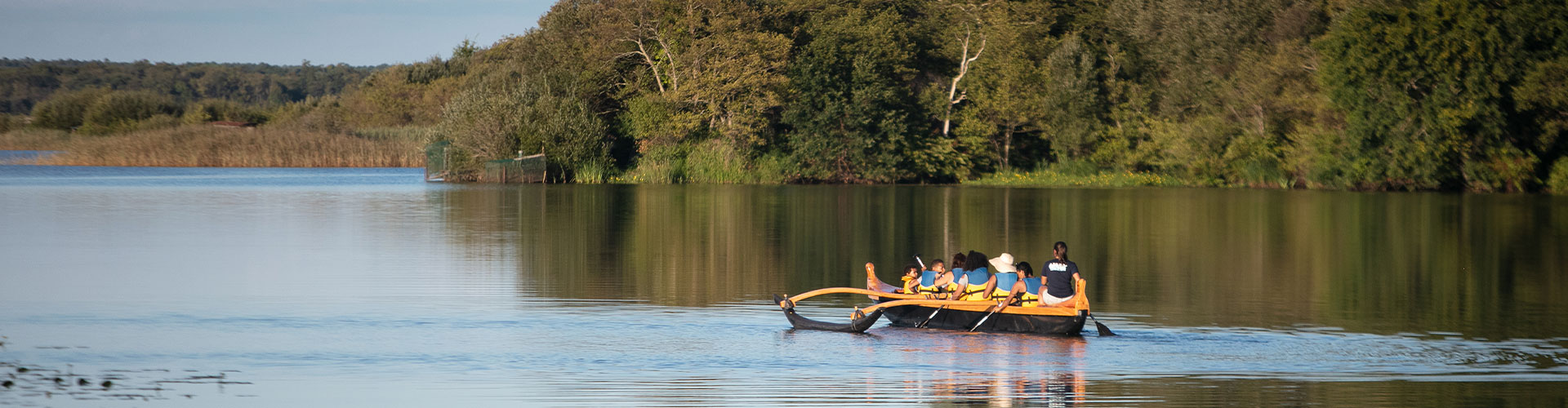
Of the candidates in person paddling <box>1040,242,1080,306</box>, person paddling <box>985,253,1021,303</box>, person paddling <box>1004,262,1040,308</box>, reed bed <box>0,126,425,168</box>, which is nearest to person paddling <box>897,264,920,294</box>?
person paddling <box>985,253,1021,303</box>

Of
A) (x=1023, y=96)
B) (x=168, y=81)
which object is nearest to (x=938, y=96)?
(x=1023, y=96)

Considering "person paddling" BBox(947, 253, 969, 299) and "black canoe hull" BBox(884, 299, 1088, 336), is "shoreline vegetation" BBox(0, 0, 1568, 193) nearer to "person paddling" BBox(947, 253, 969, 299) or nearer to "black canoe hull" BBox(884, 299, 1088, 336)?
"person paddling" BBox(947, 253, 969, 299)

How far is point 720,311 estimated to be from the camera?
1572cm

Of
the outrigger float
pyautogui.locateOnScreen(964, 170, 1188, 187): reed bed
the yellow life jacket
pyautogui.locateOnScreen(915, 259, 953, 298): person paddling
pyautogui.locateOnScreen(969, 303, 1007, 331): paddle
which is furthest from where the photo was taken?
pyautogui.locateOnScreen(964, 170, 1188, 187): reed bed

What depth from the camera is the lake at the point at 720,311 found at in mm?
11062

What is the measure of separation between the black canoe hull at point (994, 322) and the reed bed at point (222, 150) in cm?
5444

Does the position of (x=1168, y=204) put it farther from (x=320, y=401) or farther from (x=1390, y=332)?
(x=320, y=401)

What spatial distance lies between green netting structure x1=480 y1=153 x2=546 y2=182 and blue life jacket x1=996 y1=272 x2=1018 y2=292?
41.2 m

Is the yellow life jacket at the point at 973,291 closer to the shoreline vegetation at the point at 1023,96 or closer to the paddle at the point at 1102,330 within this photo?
the paddle at the point at 1102,330

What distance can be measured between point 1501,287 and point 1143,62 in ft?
129

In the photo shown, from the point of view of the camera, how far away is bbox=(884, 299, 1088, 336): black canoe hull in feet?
46.0

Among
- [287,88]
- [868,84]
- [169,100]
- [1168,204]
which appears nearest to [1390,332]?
[1168,204]

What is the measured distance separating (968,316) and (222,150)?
200ft

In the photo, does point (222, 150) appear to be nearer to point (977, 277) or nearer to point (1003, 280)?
point (977, 277)
